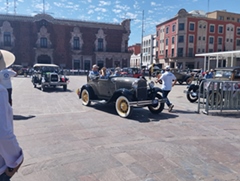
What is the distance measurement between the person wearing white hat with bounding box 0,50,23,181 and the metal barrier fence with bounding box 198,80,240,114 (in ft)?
22.5

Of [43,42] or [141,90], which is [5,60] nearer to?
[141,90]

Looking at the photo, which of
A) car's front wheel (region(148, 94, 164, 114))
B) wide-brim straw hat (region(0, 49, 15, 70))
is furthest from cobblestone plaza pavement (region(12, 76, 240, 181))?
wide-brim straw hat (region(0, 49, 15, 70))

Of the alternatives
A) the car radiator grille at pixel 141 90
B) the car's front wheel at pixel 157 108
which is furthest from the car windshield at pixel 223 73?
the car radiator grille at pixel 141 90

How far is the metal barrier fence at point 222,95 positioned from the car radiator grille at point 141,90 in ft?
6.32

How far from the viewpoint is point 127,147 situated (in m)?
4.48

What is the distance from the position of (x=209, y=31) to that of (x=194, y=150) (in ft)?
186

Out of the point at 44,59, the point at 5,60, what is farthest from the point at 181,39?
the point at 5,60

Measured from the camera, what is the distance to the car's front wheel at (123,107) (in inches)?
274

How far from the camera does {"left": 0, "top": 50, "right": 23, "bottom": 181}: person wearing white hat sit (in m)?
1.62

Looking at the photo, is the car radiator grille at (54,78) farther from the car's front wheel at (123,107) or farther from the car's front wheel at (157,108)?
the car's front wheel at (157,108)

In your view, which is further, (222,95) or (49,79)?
(49,79)

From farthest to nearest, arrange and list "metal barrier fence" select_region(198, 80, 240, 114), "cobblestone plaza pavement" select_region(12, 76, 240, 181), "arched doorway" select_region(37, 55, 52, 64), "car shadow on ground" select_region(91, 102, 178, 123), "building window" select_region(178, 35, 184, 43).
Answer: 1. "building window" select_region(178, 35, 184, 43)
2. "arched doorway" select_region(37, 55, 52, 64)
3. "metal barrier fence" select_region(198, 80, 240, 114)
4. "car shadow on ground" select_region(91, 102, 178, 123)
5. "cobblestone plaza pavement" select_region(12, 76, 240, 181)

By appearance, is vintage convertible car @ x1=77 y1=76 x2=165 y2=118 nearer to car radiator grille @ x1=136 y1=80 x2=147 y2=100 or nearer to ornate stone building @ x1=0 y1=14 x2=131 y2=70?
car radiator grille @ x1=136 y1=80 x2=147 y2=100

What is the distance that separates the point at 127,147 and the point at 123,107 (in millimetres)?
2780
